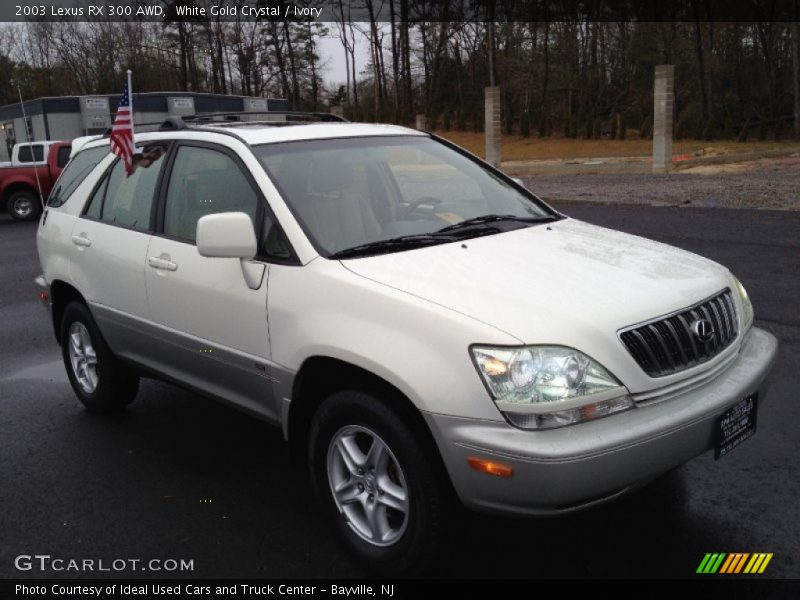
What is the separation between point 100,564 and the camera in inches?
131

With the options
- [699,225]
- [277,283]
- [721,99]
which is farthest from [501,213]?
[721,99]

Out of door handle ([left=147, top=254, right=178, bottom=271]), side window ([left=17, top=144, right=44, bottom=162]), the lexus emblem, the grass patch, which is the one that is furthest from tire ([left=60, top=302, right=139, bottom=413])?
A: the grass patch

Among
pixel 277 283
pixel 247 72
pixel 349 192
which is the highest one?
pixel 247 72

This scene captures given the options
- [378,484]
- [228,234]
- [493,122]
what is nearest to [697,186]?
[493,122]

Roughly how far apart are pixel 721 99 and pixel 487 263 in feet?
153

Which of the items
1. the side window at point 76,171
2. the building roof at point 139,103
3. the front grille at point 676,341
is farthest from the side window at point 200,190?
the building roof at point 139,103

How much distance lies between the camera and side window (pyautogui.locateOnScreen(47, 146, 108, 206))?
5137 mm

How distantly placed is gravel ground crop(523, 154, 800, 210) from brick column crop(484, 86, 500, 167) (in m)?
4.58

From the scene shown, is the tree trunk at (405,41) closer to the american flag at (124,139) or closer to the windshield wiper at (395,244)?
the american flag at (124,139)

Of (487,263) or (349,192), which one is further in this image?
(349,192)

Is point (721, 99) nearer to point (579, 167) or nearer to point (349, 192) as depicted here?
point (579, 167)

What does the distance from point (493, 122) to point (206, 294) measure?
92.4 ft

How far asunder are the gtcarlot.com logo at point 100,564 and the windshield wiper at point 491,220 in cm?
185

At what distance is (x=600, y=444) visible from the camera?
8.60 ft
